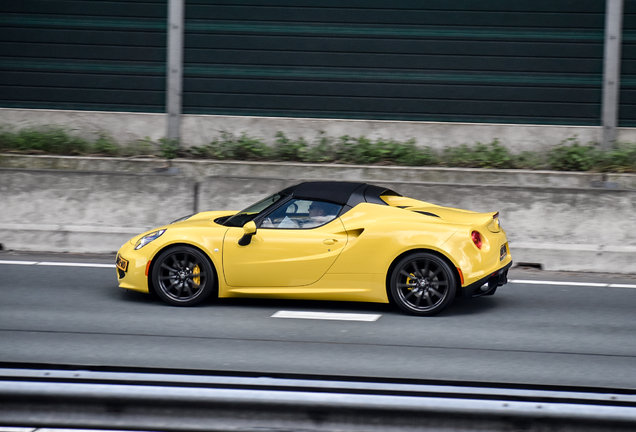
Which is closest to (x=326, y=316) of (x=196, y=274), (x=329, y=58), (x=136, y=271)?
(x=196, y=274)

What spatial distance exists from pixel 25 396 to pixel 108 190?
734 centimetres

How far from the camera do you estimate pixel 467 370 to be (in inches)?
212

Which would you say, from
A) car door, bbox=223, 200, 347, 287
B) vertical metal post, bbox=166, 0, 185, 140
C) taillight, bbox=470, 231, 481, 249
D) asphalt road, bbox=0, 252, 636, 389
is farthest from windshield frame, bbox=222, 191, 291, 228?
vertical metal post, bbox=166, 0, 185, 140

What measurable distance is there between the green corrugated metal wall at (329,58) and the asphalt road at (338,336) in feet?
17.0

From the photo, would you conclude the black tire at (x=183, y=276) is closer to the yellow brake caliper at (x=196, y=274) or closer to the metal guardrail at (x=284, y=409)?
the yellow brake caliper at (x=196, y=274)

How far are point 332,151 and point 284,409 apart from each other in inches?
376

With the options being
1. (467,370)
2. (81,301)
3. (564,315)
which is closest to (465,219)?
(564,315)

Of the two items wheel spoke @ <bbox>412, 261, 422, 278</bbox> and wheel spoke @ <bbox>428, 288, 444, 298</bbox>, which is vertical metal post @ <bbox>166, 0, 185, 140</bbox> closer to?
wheel spoke @ <bbox>412, 261, 422, 278</bbox>

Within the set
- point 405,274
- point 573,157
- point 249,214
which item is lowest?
point 405,274

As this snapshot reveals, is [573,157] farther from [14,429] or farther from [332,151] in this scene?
[14,429]

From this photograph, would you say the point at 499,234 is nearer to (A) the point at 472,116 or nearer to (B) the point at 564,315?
(B) the point at 564,315

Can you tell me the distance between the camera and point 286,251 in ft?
22.9

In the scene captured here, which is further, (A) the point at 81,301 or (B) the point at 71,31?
(B) the point at 71,31

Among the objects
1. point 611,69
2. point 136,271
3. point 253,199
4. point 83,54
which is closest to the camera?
point 136,271
